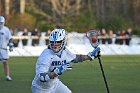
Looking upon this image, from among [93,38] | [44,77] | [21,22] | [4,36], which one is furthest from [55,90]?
[21,22]

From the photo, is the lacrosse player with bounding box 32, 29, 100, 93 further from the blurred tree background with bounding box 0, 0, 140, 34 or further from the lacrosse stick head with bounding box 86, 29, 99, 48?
the blurred tree background with bounding box 0, 0, 140, 34

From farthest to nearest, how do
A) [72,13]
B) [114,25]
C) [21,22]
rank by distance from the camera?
[72,13], [21,22], [114,25]

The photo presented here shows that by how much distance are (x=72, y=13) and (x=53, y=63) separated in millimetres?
55097

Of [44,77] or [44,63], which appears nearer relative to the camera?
[44,77]

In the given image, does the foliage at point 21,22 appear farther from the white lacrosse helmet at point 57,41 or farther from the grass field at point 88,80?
the white lacrosse helmet at point 57,41

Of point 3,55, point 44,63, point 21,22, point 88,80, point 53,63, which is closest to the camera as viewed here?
point 44,63

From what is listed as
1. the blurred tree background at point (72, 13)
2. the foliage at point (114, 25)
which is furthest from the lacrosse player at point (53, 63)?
the blurred tree background at point (72, 13)

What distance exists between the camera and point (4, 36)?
67.8 feet

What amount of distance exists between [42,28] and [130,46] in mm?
12894

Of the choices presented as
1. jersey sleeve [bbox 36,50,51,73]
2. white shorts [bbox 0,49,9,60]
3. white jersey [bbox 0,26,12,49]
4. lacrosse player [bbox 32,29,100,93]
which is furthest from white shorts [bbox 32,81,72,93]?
white jersey [bbox 0,26,12,49]

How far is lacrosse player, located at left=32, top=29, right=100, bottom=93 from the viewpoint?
10.4 meters

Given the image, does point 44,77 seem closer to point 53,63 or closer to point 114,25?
point 53,63

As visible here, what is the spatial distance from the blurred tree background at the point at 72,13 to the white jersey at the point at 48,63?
1615 inches

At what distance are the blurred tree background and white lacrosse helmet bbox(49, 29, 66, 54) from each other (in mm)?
41351
